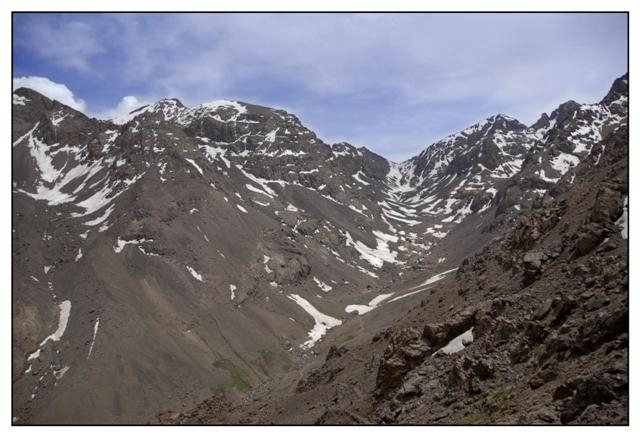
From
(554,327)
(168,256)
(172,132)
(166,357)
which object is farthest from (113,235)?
(554,327)

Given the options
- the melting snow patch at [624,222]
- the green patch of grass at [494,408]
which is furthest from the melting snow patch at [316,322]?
the green patch of grass at [494,408]

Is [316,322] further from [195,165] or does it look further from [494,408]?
[494,408]

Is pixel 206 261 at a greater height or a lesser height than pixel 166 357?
greater

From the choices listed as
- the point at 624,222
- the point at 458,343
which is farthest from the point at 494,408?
the point at 624,222

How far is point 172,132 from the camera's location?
6501 inches

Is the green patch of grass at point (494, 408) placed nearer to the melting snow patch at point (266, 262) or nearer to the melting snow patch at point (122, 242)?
the melting snow patch at point (122, 242)

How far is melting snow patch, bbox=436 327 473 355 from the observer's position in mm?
37213

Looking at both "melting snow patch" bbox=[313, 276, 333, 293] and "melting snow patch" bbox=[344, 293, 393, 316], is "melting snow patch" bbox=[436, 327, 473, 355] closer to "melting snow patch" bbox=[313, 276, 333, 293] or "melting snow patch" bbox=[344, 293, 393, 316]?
"melting snow patch" bbox=[344, 293, 393, 316]

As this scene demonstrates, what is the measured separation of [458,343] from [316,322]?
84.1 meters

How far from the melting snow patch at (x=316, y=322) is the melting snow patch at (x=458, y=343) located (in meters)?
68.9

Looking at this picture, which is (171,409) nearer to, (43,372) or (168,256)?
(43,372)

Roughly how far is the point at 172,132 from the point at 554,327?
154454mm

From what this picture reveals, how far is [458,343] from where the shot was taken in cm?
3812

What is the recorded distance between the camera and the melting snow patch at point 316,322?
109 meters
